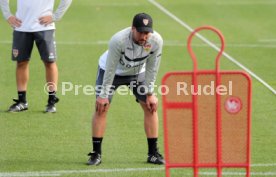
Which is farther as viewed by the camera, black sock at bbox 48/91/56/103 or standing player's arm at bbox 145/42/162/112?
black sock at bbox 48/91/56/103

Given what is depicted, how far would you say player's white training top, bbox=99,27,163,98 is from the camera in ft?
34.8

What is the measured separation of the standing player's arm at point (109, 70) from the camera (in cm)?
1061

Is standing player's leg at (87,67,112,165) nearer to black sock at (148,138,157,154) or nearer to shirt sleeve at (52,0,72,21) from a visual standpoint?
black sock at (148,138,157,154)

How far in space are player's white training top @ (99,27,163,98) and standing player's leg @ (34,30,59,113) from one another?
274 cm

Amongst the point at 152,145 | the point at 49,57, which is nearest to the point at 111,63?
the point at 152,145

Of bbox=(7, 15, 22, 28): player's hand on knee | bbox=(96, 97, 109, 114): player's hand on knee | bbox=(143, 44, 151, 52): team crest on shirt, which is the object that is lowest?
bbox=(96, 97, 109, 114): player's hand on knee

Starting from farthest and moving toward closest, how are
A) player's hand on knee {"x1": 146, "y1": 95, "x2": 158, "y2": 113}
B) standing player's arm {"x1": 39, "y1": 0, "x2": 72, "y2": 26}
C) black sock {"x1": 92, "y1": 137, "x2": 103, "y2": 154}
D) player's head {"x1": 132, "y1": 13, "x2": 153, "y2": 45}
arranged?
1. standing player's arm {"x1": 39, "y1": 0, "x2": 72, "y2": 26}
2. black sock {"x1": 92, "y1": 137, "x2": 103, "y2": 154}
3. player's hand on knee {"x1": 146, "y1": 95, "x2": 158, "y2": 113}
4. player's head {"x1": 132, "y1": 13, "x2": 153, "y2": 45}

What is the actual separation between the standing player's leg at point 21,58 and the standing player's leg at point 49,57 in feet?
0.52

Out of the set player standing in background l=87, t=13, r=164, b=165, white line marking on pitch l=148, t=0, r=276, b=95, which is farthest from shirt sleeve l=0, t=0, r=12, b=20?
white line marking on pitch l=148, t=0, r=276, b=95

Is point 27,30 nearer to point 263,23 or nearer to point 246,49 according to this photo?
point 246,49

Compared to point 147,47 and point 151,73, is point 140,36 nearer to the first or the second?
point 147,47

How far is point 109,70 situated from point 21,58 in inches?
133

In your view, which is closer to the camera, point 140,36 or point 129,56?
point 140,36

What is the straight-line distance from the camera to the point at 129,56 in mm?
10805
